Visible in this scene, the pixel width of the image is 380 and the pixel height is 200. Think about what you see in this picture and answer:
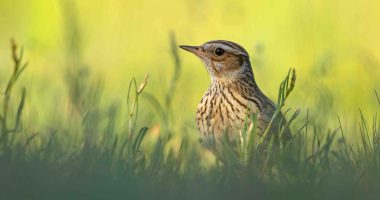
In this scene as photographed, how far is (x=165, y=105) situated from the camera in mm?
6711

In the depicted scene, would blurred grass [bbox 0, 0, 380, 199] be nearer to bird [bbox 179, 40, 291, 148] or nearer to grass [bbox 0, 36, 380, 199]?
grass [bbox 0, 36, 380, 199]

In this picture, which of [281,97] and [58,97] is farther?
[58,97]

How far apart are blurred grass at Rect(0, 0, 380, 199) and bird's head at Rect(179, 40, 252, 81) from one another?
10.5 inches

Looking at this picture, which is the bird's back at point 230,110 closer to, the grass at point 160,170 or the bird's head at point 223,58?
the bird's head at point 223,58

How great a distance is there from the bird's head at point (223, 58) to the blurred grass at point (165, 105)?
27 cm

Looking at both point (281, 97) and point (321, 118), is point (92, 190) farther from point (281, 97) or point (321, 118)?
point (321, 118)

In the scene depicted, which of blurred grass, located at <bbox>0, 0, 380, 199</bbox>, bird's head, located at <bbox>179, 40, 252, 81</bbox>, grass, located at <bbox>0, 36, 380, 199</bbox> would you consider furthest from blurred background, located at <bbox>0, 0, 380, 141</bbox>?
grass, located at <bbox>0, 36, 380, 199</bbox>

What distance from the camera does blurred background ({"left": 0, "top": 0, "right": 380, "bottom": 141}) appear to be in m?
8.01

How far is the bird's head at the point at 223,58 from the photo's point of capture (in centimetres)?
752

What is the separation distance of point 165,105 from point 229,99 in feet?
1.56

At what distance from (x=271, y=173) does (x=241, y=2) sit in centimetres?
771

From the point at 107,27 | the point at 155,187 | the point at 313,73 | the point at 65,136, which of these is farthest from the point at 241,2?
the point at 155,187

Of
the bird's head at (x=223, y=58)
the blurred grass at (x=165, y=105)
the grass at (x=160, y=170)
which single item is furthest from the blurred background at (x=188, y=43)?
the grass at (x=160, y=170)

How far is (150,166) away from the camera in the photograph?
16.5 feet
